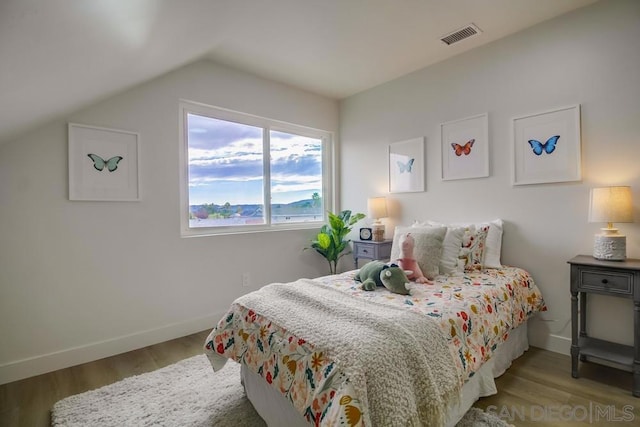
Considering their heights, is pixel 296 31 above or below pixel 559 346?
above

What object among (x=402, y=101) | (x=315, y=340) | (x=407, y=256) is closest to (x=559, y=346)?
(x=407, y=256)

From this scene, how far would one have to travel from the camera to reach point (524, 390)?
194 centimetres

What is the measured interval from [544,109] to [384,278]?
194cm

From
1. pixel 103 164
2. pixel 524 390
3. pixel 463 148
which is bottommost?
pixel 524 390

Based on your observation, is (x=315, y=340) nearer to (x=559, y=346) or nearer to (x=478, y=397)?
(x=478, y=397)

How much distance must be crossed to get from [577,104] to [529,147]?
42 centimetres

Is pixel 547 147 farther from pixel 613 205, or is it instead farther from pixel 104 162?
pixel 104 162

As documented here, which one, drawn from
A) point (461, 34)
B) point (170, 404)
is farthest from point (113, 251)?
point (461, 34)

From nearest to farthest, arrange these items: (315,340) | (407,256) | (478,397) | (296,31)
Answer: (315,340)
(478,397)
(407,256)
(296,31)

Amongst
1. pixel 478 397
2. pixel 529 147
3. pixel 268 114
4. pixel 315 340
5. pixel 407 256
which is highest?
pixel 268 114

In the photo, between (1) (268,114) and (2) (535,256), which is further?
(1) (268,114)

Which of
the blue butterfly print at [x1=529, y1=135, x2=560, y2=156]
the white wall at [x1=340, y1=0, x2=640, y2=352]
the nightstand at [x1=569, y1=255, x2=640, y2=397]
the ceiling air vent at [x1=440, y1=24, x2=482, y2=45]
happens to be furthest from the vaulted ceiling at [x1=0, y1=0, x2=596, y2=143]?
the nightstand at [x1=569, y1=255, x2=640, y2=397]

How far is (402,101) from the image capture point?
11.4 ft

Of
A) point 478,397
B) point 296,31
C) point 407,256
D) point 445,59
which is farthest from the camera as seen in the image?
point 445,59
